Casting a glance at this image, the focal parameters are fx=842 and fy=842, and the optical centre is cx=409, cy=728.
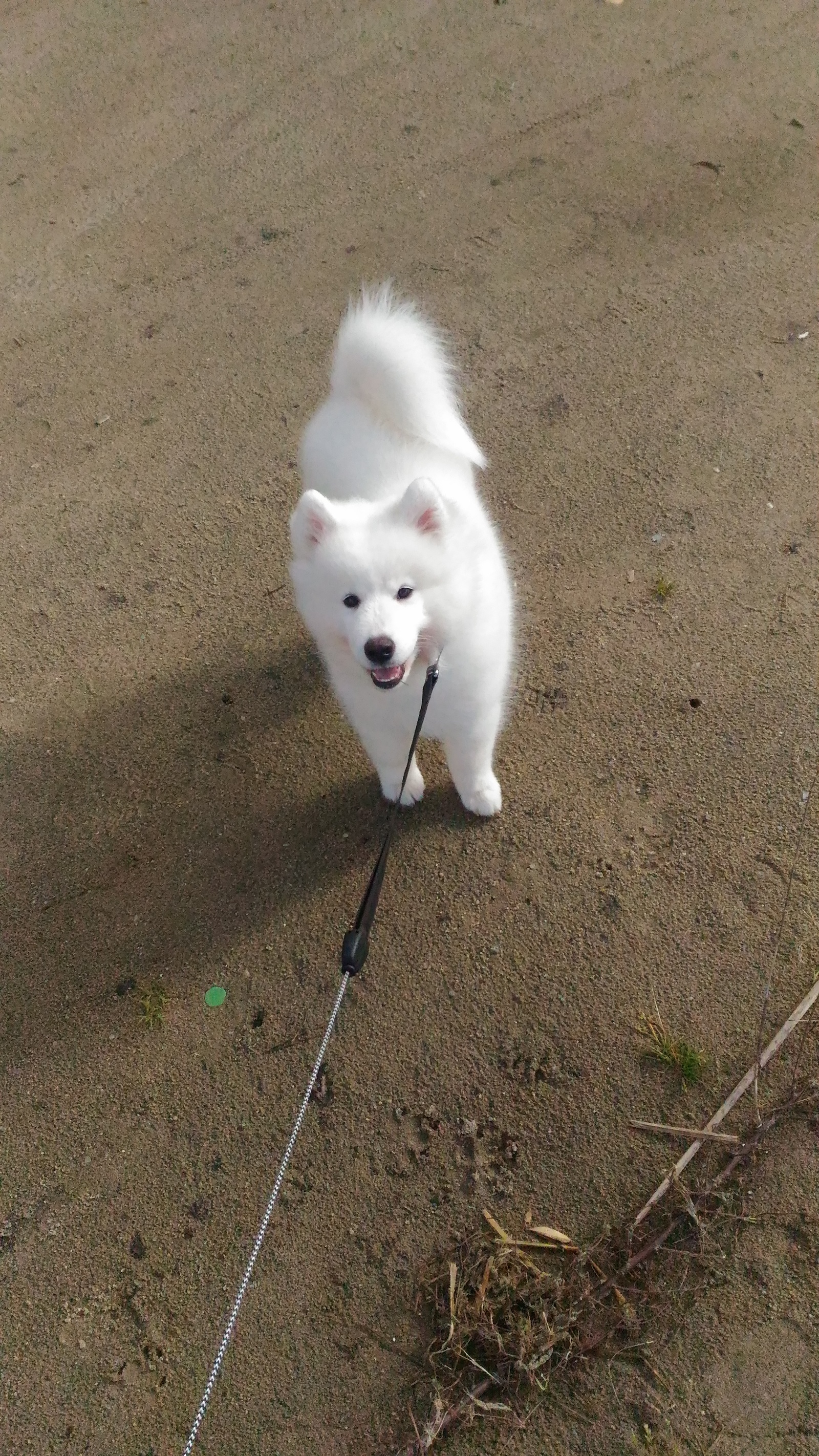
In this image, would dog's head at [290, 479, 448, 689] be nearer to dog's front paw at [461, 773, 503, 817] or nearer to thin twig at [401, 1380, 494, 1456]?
dog's front paw at [461, 773, 503, 817]

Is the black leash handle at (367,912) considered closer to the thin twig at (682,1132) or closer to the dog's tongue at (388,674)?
the dog's tongue at (388,674)

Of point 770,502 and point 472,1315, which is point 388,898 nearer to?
point 472,1315

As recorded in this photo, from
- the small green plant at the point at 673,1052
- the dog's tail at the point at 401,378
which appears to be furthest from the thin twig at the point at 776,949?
the dog's tail at the point at 401,378

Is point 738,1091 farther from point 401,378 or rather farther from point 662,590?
point 401,378

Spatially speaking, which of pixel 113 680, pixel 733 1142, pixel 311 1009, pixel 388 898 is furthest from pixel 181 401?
pixel 733 1142

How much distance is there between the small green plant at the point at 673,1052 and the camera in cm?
202

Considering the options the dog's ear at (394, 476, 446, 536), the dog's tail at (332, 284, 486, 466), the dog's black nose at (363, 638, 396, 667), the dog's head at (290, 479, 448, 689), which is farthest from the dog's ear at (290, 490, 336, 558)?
the dog's tail at (332, 284, 486, 466)

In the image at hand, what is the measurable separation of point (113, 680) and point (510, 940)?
61.3 inches

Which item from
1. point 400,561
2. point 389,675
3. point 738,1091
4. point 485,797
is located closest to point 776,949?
point 738,1091

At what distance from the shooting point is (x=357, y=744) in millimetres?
2611

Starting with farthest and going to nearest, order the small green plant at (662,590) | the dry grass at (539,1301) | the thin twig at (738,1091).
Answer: the small green plant at (662,590), the thin twig at (738,1091), the dry grass at (539,1301)

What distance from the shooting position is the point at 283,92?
4234 millimetres

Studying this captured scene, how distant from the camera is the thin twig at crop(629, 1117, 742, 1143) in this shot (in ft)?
6.26

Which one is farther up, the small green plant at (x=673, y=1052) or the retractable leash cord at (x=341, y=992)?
the retractable leash cord at (x=341, y=992)
